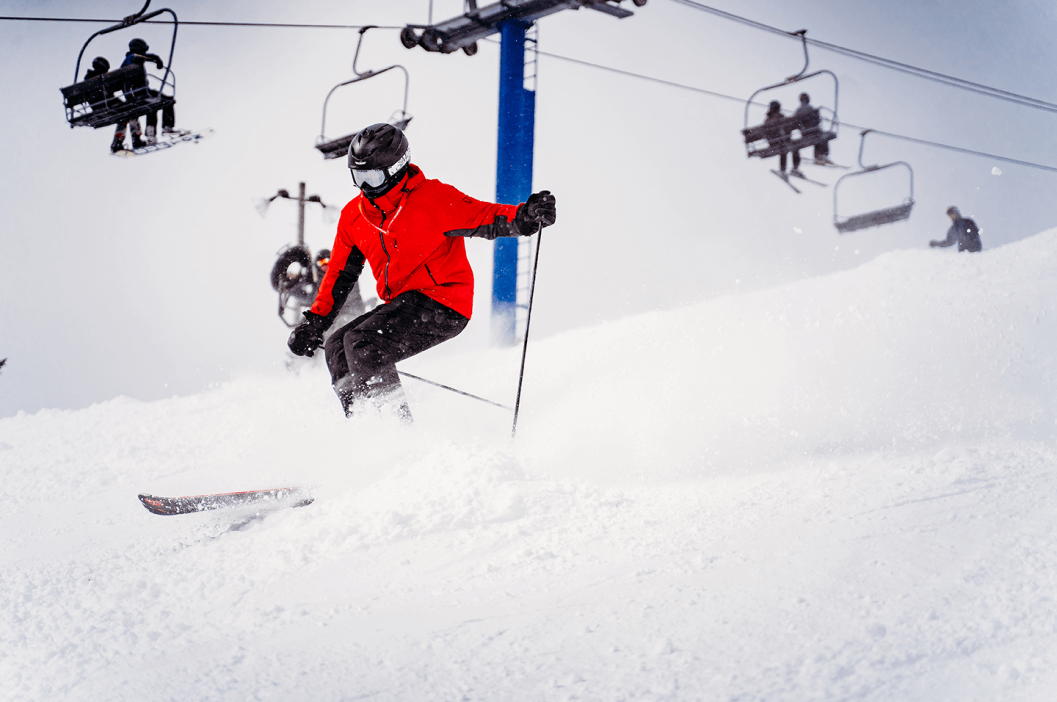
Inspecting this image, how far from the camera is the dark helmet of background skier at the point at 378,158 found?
2018mm

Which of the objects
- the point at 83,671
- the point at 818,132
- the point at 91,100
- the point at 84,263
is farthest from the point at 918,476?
the point at 818,132

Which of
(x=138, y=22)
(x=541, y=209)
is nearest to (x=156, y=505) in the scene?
(x=541, y=209)

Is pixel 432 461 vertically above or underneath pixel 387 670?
above

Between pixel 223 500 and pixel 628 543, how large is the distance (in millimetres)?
1109

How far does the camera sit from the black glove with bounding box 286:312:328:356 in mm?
2176

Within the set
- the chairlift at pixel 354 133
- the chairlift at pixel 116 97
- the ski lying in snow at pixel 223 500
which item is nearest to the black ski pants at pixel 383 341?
the ski lying in snow at pixel 223 500

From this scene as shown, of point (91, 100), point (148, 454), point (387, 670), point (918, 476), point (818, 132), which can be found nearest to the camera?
point (387, 670)

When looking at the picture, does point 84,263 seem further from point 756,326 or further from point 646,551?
point 756,326

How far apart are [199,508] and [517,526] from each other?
36.0 inches

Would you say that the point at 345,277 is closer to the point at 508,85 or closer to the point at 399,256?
the point at 399,256

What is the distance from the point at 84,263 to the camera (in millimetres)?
2172

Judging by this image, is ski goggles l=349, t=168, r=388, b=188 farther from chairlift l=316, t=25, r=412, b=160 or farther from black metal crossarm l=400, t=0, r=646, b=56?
black metal crossarm l=400, t=0, r=646, b=56

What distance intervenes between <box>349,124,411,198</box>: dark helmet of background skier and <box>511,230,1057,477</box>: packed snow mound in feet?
3.25

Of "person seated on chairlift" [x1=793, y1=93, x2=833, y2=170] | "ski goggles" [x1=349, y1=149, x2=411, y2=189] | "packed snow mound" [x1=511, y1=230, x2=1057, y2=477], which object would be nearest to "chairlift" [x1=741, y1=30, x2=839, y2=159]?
"person seated on chairlift" [x1=793, y1=93, x2=833, y2=170]
